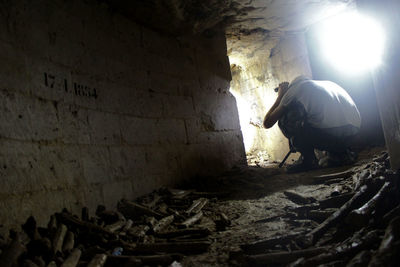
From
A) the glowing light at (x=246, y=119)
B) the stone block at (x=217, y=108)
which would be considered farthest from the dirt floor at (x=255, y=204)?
the glowing light at (x=246, y=119)

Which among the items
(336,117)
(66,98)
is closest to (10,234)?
(66,98)

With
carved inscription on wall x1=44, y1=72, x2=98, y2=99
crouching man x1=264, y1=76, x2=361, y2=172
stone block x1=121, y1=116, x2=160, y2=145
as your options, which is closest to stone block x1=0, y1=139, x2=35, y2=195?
carved inscription on wall x1=44, y1=72, x2=98, y2=99

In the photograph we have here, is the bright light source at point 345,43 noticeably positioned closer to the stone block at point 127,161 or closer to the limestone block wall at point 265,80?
the limestone block wall at point 265,80

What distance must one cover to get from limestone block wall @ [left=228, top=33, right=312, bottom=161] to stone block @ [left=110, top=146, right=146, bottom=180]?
3836 millimetres

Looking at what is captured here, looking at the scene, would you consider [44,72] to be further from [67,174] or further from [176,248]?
[176,248]

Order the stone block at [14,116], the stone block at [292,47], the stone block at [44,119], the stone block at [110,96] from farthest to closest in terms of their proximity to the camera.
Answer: the stone block at [292,47] → the stone block at [110,96] → the stone block at [44,119] → the stone block at [14,116]

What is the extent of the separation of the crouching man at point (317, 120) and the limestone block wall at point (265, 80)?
1.77 meters

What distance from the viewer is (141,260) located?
1.68 m

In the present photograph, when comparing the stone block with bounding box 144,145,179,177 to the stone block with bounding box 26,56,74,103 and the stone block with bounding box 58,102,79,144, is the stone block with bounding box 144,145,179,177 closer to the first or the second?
the stone block with bounding box 58,102,79,144

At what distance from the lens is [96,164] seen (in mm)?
2744

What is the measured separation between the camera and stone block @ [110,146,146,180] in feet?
9.79

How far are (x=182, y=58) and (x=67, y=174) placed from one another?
2652 mm

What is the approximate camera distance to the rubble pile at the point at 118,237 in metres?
1.68

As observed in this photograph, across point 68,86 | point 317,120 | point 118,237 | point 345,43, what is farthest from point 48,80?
point 345,43
